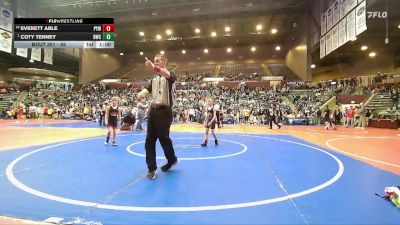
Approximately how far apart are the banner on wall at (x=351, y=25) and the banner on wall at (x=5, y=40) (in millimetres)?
25521

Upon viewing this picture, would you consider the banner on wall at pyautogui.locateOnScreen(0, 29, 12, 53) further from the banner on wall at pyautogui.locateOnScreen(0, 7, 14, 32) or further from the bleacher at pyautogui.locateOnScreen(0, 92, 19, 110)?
the bleacher at pyautogui.locateOnScreen(0, 92, 19, 110)

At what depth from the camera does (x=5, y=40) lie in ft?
74.1

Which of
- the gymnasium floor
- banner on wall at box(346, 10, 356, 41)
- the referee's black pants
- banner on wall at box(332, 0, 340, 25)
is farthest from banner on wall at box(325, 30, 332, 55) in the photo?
the referee's black pants

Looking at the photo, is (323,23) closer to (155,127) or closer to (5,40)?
(155,127)

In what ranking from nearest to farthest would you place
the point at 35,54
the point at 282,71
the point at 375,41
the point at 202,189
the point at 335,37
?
the point at 202,189 → the point at 335,37 → the point at 375,41 → the point at 35,54 → the point at 282,71

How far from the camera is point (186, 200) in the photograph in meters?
3.54

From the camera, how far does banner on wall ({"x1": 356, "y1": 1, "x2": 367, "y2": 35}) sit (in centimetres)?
1445

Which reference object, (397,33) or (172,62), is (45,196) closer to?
(397,33)

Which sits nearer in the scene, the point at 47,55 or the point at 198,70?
the point at 47,55

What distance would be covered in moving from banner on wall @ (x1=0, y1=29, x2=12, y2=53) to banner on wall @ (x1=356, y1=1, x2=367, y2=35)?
2564cm

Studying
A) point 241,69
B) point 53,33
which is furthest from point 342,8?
point 241,69

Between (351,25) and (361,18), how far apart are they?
1360 mm

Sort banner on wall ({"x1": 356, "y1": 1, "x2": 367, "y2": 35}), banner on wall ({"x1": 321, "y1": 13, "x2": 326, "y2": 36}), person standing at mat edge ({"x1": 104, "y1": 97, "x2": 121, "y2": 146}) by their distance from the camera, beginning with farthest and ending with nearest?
banner on wall ({"x1": 321, "y1": 13, "x2": 326, "y2": 36}) → banner on wall ({"x1": 356, "y1": 1, "x2": 367, "y2": 35}) → person standing at mat edge ({"x1": 104, "y1": 97, "x2": 121, "y2": 146})

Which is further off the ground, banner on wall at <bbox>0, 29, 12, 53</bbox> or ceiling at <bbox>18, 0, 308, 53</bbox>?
ceiling at <bbox>18, 0, 308, 53</bbox>
